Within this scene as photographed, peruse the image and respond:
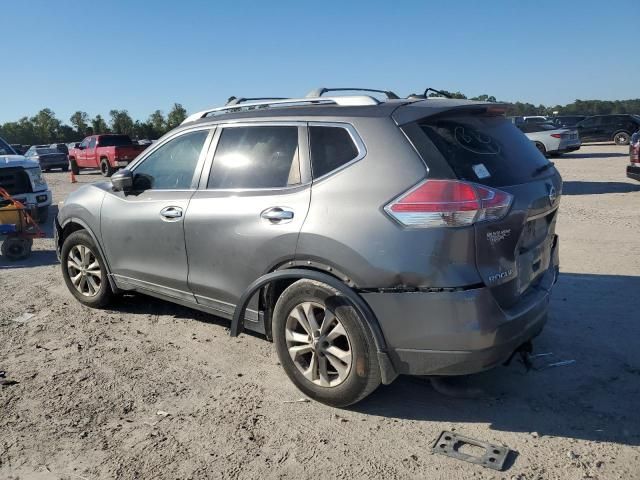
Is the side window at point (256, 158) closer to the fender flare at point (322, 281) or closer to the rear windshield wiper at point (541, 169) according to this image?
the fender flare at point (322, 281)

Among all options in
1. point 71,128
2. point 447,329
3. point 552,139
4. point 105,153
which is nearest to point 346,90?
point 447,329

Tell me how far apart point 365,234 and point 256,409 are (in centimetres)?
134

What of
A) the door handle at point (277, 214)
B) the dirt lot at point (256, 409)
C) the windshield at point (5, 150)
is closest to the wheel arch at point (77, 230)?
the dirt lot at point (256, 409)

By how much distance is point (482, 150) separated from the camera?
324 centimetres

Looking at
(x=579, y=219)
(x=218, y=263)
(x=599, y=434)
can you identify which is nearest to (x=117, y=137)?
(x=579, y=219)

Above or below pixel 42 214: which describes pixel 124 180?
above

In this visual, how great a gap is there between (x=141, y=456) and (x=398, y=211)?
1.92 meters

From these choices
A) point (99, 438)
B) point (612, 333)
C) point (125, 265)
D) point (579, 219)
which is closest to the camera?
point (99, 438)

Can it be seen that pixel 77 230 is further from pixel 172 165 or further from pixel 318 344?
pixel 318 344

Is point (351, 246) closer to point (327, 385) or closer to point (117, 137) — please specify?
point (327, 385)

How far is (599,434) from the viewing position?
307 centimetres

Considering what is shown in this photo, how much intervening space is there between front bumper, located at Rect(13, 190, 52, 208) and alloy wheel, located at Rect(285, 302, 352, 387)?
787cm

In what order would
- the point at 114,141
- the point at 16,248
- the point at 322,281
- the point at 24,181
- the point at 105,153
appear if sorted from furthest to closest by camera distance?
the point at 114,141 < the point at 105,153 < the point at 24,181 < the point at 16,248 < the point at 322,281

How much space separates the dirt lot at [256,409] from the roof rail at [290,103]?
1.85 m
